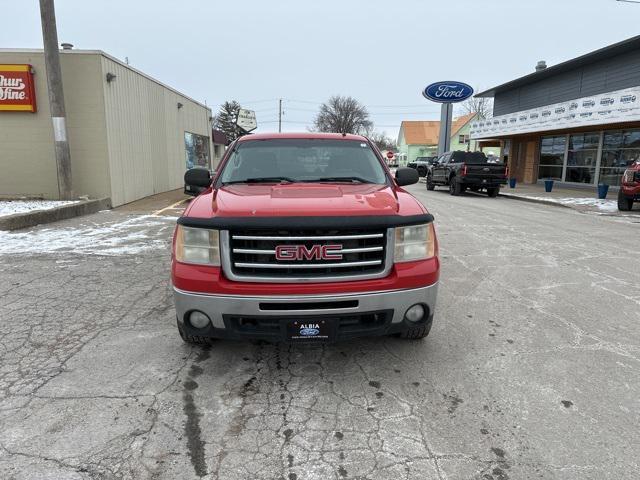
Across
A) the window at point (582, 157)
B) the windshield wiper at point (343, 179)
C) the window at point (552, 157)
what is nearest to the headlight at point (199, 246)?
the windshield wiper at point (343, 179)

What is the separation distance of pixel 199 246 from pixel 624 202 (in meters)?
14.6

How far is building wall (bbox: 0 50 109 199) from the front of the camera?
1205 centimetres

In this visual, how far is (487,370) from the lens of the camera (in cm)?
341

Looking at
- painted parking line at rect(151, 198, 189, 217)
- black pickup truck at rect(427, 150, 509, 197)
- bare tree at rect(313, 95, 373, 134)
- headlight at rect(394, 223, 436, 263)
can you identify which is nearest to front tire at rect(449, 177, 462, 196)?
black pickup truck at rect(427, 150, 509, 197)

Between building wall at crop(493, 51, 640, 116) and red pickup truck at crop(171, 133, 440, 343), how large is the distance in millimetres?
21924

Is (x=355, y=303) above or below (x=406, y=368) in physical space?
above

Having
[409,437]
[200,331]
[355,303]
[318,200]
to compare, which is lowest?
[409,437]

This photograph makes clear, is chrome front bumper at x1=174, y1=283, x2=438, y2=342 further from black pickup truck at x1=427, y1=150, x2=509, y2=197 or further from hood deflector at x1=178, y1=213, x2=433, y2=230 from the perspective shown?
black pickup truck at x1=427, y1=150, x2=509, y2=197

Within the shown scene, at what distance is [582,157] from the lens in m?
22.8

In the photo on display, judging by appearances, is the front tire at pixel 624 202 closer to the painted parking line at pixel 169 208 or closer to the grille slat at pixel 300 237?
the painted parking line at pixel 169 208

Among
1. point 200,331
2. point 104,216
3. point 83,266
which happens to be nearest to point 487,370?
point 200,331

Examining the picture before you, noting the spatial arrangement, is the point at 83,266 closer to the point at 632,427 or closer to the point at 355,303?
the point at 355,303

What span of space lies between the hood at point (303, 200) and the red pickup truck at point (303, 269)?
1 centimetres

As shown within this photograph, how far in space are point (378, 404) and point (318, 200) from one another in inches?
57.1
